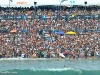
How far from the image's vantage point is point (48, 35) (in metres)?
62.9

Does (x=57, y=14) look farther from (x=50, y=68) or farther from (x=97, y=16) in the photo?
(x=50, y=68)

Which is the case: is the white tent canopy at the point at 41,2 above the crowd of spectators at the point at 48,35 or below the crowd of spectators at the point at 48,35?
above

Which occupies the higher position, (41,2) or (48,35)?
(41,2)

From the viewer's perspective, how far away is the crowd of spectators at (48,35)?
59906mm

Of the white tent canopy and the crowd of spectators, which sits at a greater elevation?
the white tent canopy

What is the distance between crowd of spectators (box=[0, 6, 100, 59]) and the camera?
5991 centimetres

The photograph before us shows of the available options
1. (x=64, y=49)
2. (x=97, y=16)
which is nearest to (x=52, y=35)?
(x=64, y=49)

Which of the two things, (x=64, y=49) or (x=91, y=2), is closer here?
(x=64, y=49)

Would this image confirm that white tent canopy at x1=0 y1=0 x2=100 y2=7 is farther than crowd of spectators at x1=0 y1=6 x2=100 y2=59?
Yes

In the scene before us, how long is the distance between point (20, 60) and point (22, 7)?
12.4 m

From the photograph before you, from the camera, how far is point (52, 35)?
2474 inches

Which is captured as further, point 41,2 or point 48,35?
point 41,2

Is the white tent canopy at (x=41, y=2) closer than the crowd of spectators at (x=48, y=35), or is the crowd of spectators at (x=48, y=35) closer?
the crowd of spectators at (x=48, y=35)

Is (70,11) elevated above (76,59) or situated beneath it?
elevated above
